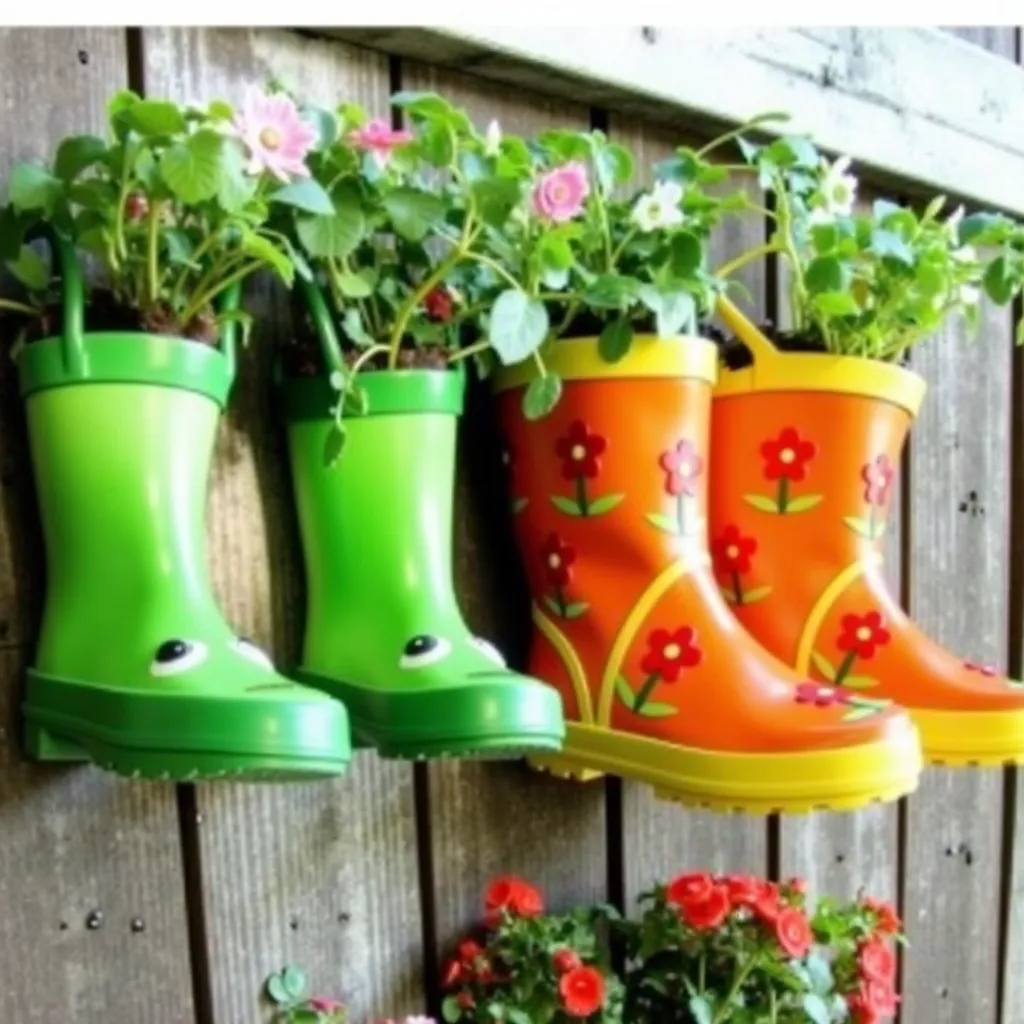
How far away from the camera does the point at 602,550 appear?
83cm

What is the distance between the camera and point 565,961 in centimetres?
83

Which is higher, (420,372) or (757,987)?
(420,372)

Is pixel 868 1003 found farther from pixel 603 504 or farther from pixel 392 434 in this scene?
pixel 392 434

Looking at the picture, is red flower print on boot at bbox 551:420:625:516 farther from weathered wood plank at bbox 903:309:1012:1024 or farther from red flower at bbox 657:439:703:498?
weathered wood plank at bbox 903:309:1012:1024

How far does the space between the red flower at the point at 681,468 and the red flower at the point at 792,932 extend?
24 centimetres

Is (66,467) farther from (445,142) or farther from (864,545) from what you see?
(864,545)

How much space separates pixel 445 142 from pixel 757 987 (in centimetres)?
49

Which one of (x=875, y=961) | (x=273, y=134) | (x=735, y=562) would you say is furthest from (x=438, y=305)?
(x=875, y=961)

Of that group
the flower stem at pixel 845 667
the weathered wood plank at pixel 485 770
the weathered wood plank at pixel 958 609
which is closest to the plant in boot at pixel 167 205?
the weathered wood plank at pixel 485 770

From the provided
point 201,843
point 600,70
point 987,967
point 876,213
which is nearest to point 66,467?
point 201,843

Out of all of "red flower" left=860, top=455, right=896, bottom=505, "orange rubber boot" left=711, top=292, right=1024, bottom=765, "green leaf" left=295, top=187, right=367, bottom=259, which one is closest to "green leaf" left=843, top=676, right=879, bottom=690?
"orange rubber boot" left=711, top=292, right=1024, bottom=765

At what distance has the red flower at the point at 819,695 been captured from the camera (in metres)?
0.80

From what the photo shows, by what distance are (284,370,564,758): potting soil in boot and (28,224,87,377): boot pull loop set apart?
0.12m

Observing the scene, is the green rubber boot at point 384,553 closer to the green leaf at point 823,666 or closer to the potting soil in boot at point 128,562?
the potting soil in boot at point 128,562
